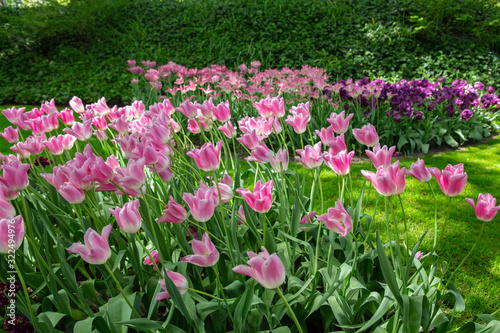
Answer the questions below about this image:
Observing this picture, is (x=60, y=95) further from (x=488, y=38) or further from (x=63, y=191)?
(x=488, y=38)

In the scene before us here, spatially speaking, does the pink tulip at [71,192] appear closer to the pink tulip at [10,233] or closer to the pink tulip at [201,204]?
the pink tulip at [10,233]

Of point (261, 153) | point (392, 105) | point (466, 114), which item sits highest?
point (261, 153)

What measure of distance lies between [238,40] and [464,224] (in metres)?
7.96

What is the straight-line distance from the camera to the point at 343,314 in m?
1.21

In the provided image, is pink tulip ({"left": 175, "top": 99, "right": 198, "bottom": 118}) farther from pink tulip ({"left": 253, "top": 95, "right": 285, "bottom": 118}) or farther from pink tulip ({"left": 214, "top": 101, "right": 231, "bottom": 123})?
pink tulip ({"left": 253, "top": 95, "right": 285, "bottom": 118})

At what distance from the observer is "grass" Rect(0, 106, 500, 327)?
1855 millimetres

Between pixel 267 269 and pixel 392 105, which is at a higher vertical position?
pixel 267 269

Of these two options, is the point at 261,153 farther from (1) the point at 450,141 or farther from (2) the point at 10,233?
(1) the point at 450,141

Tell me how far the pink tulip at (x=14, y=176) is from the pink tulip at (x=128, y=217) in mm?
355

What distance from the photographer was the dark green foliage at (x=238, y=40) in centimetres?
816

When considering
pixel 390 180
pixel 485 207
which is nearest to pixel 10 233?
pixel 390 180

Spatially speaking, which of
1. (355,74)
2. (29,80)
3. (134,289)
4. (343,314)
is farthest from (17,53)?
(343,314)

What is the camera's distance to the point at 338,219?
1118mm

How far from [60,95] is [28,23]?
3.05 metres
